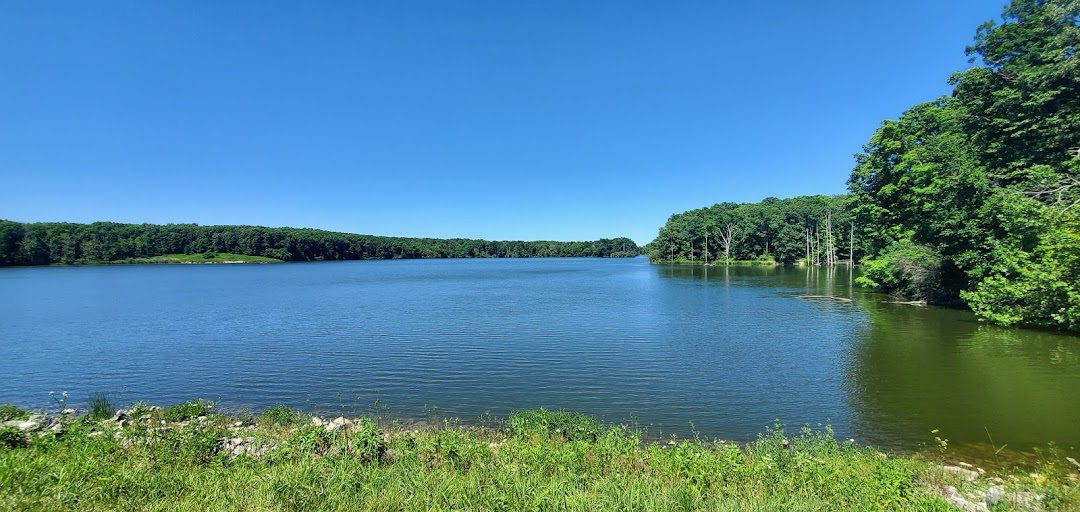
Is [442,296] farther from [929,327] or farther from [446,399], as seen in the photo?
[929,327]

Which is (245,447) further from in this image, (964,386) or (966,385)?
Result: (966,385)

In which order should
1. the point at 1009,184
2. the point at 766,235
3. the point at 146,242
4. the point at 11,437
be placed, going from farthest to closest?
the point at 146,242 < the point at 766,235 < the point at 1009,184 < the point at 11,437

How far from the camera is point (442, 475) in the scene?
20.9ft

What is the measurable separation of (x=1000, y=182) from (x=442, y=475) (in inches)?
1242

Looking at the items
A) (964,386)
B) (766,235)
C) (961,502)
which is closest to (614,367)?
(964,386)

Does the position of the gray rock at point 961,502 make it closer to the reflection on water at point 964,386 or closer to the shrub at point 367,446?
the reflection on water at point 964,386

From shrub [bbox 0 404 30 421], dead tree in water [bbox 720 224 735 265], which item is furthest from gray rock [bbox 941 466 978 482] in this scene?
dead tree in water [bbox 720 224 735 265]

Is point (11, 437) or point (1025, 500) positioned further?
point (11, 437)

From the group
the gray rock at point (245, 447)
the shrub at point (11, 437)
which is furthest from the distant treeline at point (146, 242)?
the gray rock at point (245, 447)

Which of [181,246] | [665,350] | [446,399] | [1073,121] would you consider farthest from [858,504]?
[181,246]

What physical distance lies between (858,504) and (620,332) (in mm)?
18488

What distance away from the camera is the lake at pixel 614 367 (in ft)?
39.1

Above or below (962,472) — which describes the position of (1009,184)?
above

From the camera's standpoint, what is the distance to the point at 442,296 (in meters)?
44.8
